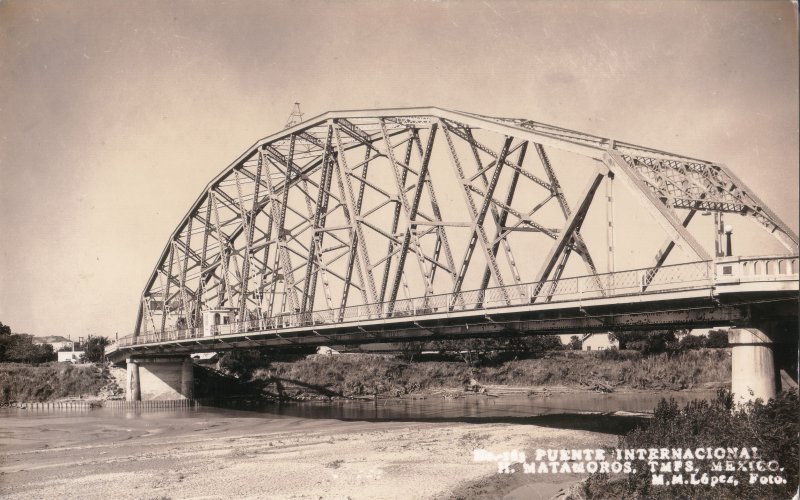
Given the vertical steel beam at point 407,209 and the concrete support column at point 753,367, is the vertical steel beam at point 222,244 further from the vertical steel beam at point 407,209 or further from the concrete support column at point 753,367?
the concrete support column at point 753,367

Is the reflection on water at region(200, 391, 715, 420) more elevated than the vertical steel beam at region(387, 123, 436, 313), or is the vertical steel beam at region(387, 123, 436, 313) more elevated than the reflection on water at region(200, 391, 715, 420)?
the vertical steel beam at region(387, 123, 436, 313)

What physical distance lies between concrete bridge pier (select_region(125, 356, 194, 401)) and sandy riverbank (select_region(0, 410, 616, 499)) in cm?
2257

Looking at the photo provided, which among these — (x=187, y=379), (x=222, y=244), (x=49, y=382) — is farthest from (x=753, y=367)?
(x=49, y=382)

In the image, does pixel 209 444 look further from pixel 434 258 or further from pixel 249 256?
pixel 249 256

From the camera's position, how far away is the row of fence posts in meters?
68.4

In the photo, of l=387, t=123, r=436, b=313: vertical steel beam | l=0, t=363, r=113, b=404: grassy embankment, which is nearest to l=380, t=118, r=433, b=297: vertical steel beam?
l=387, t=123, r=436, b=313: vertical steel beam

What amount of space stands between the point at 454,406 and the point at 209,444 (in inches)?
1135

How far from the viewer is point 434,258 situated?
1619 inches

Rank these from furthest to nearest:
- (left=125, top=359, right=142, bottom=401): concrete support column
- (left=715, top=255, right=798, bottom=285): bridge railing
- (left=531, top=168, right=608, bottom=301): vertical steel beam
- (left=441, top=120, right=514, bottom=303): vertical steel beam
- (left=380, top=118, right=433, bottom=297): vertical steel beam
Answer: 1. (left=125, top=359, right=142, bottom=401): concrete support column
2. (left=380, top=118, right=433, bottom=297): vertical steel beam
3. (left=441, top=120, right=514, bottom=303): vertical steel beam
4. (left=531, top=168, right=608, bottom=301): vertical steel beam
5. (left=715, top=255, right=798, bottom=285): bridge railing

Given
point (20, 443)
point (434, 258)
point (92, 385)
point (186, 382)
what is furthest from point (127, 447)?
point (92, 385)

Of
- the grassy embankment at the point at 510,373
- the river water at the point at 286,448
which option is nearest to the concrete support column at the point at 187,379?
the grassy embankment at the point at 510,373

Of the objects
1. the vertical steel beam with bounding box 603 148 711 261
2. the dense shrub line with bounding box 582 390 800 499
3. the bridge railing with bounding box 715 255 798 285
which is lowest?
the dense shrub line with bounding box 582 390 800 499

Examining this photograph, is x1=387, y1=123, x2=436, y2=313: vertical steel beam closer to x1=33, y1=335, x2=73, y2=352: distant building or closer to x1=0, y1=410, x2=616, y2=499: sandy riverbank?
x1=0, y1=410, x2=616, y2=499: sandy riverbank

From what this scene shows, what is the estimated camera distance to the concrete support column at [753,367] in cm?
2217
